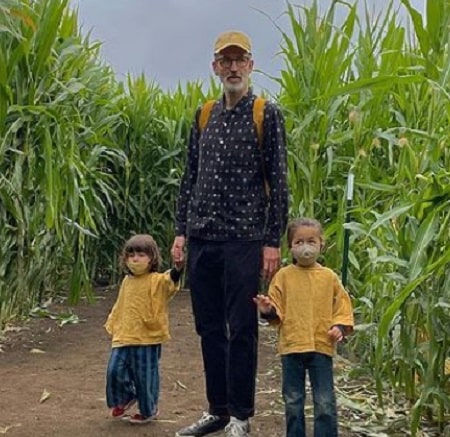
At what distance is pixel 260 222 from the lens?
3.36 meters

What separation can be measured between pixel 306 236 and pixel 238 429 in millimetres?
833

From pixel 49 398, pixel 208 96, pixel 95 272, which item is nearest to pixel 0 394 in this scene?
pixel 49 398

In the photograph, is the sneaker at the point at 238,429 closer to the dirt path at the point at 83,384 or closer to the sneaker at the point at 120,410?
the dirt path at the point at 83,384

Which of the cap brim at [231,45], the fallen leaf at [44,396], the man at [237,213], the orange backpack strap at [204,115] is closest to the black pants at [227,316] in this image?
the man at [237,213]

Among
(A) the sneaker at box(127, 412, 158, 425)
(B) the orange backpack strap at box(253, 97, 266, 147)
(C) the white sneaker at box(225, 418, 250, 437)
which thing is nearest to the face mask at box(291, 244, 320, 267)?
(B) the orange backpack strap at box(253, 97, 266, 147)

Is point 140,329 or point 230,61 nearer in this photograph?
point 230,61

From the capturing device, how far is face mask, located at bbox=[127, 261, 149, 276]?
3674 mm

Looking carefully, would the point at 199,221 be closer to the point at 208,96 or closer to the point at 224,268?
the point at 224,268

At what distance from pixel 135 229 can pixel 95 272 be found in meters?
0.60

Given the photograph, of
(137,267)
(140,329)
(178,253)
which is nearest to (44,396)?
Result: (140,329)

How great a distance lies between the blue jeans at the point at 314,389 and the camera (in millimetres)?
3141

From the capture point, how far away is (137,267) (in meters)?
3.68

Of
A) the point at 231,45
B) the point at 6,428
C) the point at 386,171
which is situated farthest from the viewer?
the point at 386,171

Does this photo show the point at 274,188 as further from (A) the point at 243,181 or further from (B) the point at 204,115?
(B) the point at 204,115
